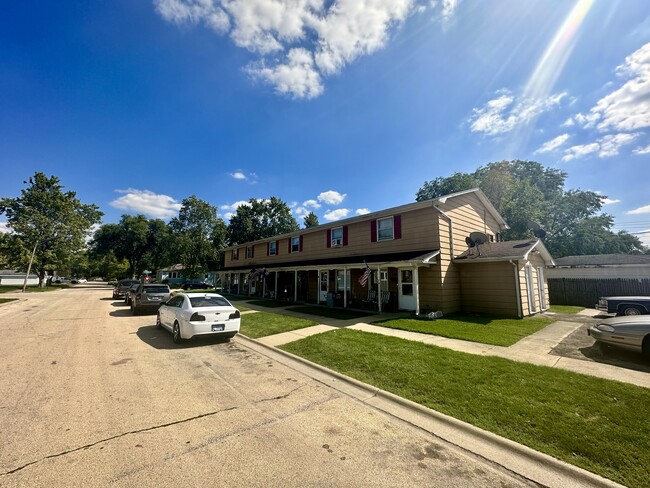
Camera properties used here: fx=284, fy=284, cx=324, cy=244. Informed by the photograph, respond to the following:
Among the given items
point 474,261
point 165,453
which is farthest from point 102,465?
point 474,261

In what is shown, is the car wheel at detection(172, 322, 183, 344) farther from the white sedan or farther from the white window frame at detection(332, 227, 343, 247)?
the white window frame at detection(332, 227, 343, 247)

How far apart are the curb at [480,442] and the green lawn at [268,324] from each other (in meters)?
4.93

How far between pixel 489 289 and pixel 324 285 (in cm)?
996

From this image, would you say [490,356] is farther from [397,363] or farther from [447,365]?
[397,363]

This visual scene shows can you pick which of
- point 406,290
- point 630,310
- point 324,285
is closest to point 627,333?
point 630,310

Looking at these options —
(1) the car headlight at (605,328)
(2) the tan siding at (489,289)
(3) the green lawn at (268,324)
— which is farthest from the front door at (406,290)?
(1) the car headlight at (605,328)

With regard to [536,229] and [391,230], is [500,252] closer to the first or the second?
[391,230]

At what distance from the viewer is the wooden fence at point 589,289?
16.6 metres

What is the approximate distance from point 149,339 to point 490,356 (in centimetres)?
1005

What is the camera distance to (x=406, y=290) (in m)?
14.7

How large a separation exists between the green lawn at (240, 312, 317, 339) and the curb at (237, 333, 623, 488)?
4.93 meters

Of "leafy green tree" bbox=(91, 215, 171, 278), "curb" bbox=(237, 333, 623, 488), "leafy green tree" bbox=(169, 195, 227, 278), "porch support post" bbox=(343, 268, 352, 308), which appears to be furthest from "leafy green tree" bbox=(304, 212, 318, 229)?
"curb" bbox=(237, 333, 623, 488)

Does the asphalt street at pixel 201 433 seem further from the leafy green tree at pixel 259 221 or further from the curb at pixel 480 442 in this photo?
the leafy green tree at pixel 259 221

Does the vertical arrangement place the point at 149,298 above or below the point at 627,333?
above
